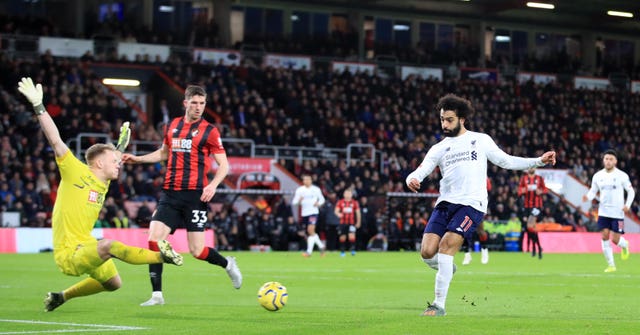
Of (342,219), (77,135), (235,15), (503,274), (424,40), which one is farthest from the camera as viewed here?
(424,40)

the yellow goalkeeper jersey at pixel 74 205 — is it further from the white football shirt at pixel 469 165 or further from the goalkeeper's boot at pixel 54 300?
the white football shirt at pixel 469 165

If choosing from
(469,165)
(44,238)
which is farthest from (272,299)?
(44,238)

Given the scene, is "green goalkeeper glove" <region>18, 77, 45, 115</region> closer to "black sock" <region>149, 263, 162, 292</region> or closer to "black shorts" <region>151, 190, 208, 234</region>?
"black shorts" <region>151, 190, 208, 234</region>

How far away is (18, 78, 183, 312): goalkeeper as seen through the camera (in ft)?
33.3

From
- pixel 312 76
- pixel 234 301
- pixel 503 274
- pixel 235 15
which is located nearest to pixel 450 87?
pixel 312 76

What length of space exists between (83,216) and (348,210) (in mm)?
21817

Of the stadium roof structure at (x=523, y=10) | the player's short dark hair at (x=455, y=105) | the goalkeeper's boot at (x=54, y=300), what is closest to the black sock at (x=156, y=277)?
the goalkeeper's boot at (x=54, y=300)

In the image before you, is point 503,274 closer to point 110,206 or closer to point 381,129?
point 110,206

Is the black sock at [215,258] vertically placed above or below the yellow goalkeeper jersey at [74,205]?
below

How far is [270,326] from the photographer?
9.92 m

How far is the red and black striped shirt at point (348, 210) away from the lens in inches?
1251

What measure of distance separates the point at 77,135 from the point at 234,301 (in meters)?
23.4

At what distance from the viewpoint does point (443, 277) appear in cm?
1111

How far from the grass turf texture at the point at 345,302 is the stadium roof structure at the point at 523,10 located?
117ft
